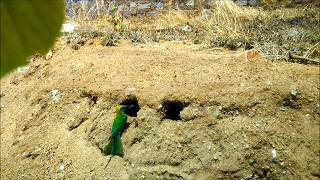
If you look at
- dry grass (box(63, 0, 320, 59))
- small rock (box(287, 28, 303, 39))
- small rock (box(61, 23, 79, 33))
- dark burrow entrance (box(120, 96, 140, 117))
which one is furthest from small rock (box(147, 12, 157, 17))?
dark burrow entrance (box(120, 96, 140, 117))

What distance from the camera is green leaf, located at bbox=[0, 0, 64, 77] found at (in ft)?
0.55

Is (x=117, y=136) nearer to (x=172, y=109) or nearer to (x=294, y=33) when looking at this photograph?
(x=172, y=109)

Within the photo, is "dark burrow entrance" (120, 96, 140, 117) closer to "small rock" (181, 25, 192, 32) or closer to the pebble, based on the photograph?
the pebble

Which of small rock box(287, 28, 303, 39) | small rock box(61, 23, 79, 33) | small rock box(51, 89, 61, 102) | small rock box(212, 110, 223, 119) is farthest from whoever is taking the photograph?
small rock box(61, 23, 79, 33)

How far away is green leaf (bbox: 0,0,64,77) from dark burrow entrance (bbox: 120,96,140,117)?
2.78 metres

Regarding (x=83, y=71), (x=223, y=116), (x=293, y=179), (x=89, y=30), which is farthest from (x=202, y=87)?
(x=89, y=30)

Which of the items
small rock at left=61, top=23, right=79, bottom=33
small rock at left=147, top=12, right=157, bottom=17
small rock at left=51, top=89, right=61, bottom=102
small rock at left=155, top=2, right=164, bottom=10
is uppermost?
small rock at left=61, top=23, right=79, bottom=33

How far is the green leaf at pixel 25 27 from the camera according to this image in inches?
6.6

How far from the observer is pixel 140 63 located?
332 cm

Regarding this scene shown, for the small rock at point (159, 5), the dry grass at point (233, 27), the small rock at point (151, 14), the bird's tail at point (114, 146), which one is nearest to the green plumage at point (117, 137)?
the bird's tail at point (114, 146)

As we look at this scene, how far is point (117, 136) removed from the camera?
9.15ft

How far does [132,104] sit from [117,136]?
0.99ft

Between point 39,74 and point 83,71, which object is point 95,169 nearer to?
point 83,71

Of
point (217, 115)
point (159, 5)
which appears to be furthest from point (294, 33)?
Result: point (159, 5)
